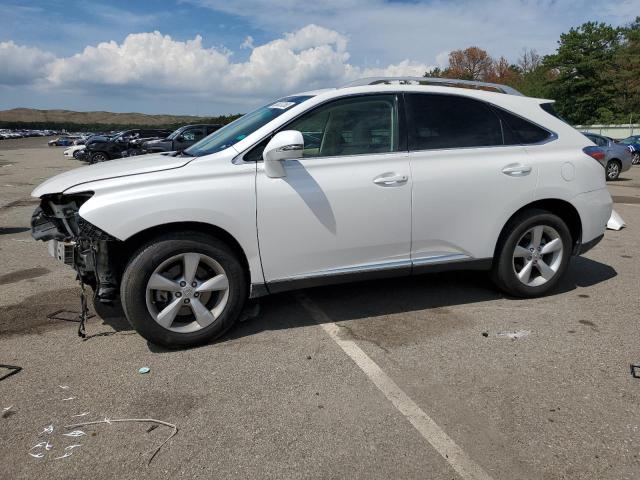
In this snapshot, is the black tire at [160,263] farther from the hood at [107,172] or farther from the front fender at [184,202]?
the hood at [107,172]

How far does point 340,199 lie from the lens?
383 centimetres

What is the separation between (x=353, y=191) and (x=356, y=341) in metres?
1.11

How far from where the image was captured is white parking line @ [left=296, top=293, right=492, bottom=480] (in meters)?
2.46

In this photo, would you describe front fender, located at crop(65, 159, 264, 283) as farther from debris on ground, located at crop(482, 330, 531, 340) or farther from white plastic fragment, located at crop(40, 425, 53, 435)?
debris on ground, located at crop(482, 330, 531, 340)

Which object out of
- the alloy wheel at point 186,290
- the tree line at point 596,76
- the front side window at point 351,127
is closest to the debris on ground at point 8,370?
the alloy wheel at point 186,290

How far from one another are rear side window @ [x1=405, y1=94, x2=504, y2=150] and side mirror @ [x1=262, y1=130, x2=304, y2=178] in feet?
3.42

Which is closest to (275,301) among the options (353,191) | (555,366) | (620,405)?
(353,191)

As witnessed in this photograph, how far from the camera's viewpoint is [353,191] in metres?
3.86

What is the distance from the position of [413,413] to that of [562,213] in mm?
2765

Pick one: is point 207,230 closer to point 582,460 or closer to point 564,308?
point 582,460

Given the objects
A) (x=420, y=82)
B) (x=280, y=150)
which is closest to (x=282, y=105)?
(x=280, y=150)

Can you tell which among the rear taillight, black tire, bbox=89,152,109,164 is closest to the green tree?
black tire, bbox=89,152,109,164

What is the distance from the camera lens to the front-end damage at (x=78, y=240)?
11.6ft

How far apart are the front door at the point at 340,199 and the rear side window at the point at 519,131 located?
1.04 metres
